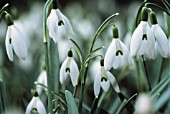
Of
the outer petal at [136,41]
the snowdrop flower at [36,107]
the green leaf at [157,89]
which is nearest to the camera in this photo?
the outer petal at [136,41]

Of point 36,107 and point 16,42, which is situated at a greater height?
point 16,42

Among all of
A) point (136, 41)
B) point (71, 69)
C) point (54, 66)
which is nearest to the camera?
point (136, 41)

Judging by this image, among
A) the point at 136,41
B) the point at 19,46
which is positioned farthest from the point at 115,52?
the point at 19,46

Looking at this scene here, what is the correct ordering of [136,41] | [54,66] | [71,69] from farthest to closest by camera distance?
[54,66]
[71,69]
[136,41]

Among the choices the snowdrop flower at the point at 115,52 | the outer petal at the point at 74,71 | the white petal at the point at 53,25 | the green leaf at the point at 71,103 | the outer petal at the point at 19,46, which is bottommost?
the green leaf at the point at 71,103

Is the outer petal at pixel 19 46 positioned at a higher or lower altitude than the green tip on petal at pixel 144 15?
lower

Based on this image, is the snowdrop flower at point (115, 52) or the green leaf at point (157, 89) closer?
the snowdrop flower at point (115, 52)

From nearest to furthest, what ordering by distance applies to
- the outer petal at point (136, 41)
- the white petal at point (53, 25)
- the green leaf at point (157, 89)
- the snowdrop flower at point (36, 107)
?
the outer petal at point (136, 41), the white petal at point (53, 25), the snowdrop flower at point (36, 107), the green leaf at point (157, 89)

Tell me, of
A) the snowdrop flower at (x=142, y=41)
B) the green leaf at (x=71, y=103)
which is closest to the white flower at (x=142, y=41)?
the snowdrop flower at (x=142, y=41)

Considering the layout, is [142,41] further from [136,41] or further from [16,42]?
[16,42]

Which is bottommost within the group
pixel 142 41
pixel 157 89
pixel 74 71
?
pixel 157 89

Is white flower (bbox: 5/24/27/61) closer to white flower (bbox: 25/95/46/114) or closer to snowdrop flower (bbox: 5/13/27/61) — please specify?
snowdrop flower (bbox: 5/13/27/61)

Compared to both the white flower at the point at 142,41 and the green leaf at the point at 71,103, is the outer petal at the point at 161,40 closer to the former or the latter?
the white flower at the point at 142,41
